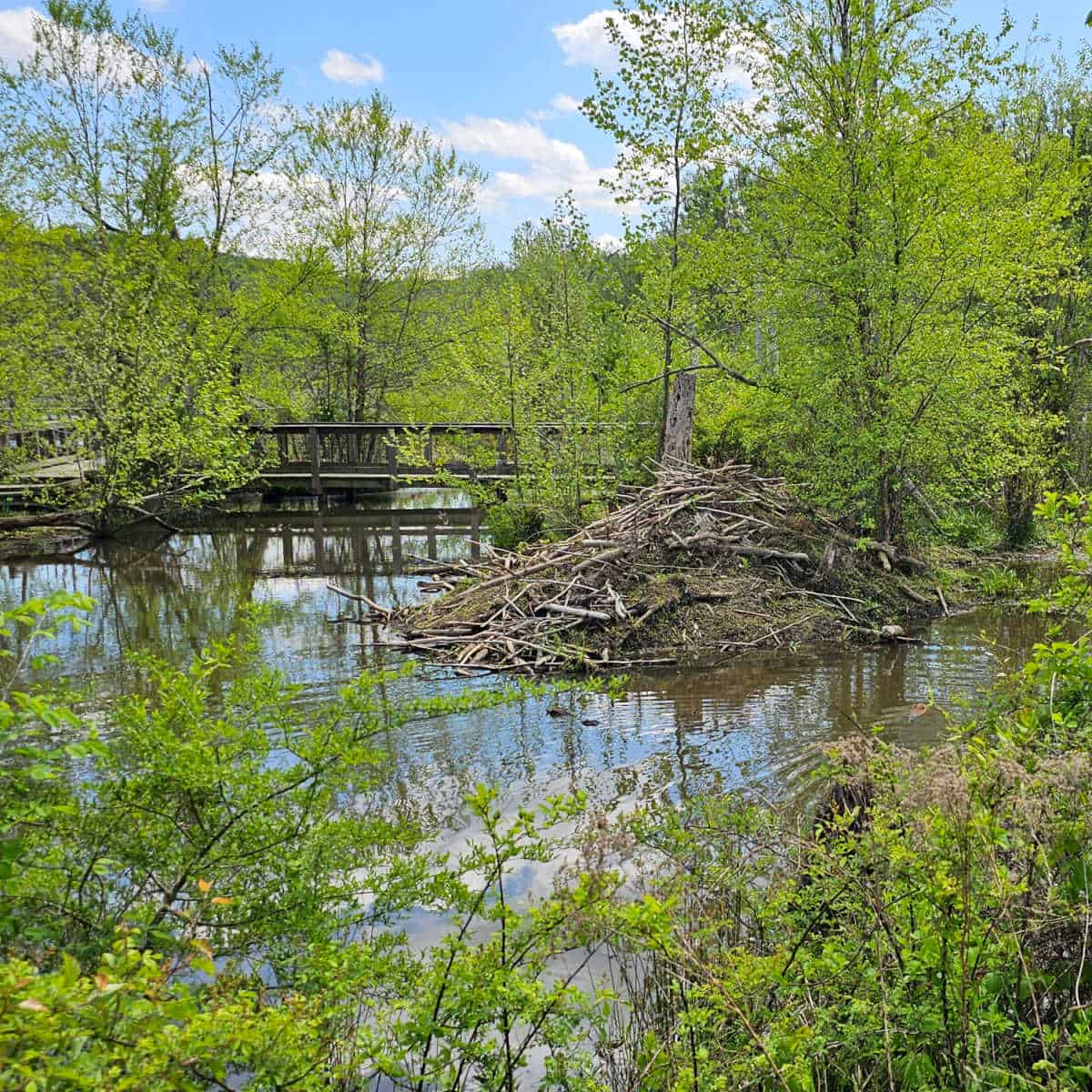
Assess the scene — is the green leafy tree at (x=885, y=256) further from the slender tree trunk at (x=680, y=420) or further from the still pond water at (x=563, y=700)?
the slender tree trunk at (x=680, y=420)

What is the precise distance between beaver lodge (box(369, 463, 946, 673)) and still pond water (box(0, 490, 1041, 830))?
45 cm

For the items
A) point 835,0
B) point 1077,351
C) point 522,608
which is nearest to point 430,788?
point 522,608

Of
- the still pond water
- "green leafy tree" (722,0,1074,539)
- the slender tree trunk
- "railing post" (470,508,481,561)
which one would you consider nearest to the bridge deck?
"railing post" (470,508,481,561)

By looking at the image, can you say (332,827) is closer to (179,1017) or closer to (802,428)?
(179,1017)

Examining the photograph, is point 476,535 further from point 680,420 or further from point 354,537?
point 680,420

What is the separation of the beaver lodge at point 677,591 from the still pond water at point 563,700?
0.45 metres

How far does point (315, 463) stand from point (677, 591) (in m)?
15.9

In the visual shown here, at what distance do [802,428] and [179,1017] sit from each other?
9897 mm

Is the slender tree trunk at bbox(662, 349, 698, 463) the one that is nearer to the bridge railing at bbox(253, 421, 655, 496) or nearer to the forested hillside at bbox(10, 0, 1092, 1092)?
the forested hillside at bbox(10, 0, 1092, 1092)

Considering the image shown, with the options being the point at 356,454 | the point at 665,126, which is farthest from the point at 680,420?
the point at 356,454

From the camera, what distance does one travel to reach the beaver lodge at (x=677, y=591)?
8539mm

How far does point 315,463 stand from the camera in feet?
73.9

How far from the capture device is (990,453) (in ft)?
35.4

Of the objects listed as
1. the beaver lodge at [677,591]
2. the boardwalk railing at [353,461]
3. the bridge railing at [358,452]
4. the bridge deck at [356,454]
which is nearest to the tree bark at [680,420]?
the beaver lodge at [677,591]
